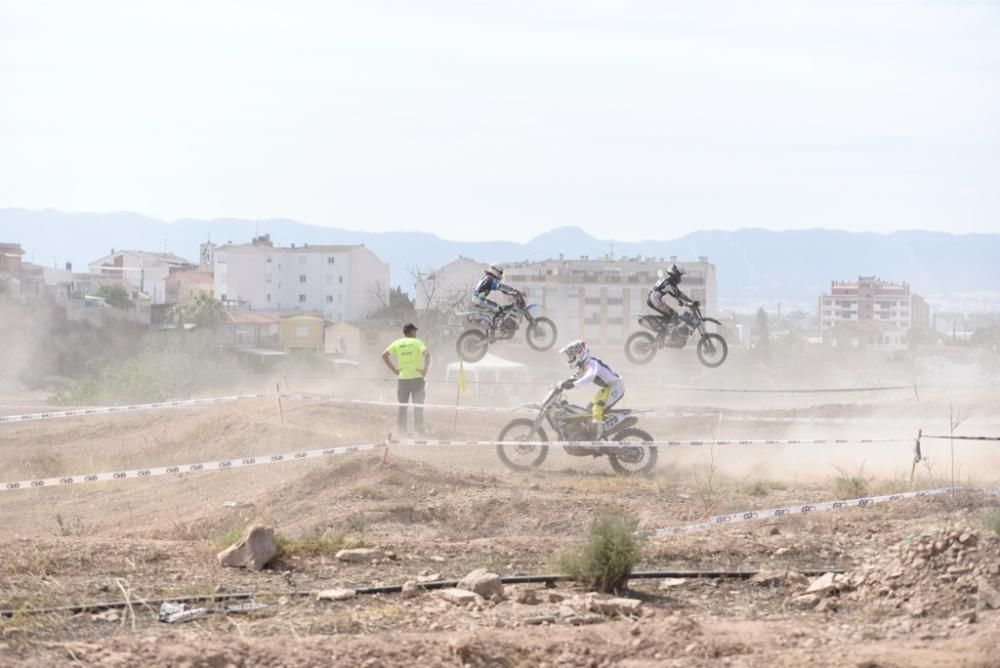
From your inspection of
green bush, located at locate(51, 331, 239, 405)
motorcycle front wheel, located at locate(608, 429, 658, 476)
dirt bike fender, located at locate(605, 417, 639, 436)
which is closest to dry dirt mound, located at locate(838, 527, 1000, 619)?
motorcycle front wheel, located at locate(608, 429, 658, 476)

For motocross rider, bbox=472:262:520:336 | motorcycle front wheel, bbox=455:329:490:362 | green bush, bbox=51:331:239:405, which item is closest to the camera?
motocross rider, bbox=472:262:520:336

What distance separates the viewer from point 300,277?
144m

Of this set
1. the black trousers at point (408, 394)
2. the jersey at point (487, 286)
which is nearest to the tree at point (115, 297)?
the black trousers at point (408, 394)

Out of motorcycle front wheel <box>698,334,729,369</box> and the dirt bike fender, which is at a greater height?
motorcycle front wheel <box>698,334,729,369</box>

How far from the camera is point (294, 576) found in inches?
491

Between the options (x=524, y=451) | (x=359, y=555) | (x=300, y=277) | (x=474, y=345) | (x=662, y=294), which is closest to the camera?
(x=359, y=555)

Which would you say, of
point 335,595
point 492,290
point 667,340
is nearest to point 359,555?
point 335,595

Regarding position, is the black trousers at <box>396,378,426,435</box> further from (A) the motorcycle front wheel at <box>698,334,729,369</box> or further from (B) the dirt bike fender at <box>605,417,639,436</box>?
(A) the motorcycle front wheel at <box>698,334,729,369</box>

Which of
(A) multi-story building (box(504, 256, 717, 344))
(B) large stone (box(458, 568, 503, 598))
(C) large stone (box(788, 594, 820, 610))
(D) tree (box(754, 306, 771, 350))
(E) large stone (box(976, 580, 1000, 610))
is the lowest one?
(C) large stone (box(788, 594, 820, 610))

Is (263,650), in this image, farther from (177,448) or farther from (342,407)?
(342,407)

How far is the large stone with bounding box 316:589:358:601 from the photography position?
1149 cm

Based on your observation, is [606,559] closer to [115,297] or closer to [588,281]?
[588,281]

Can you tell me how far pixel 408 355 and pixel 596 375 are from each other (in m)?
4.04

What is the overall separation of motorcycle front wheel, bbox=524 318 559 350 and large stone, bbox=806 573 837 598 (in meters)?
11.2
